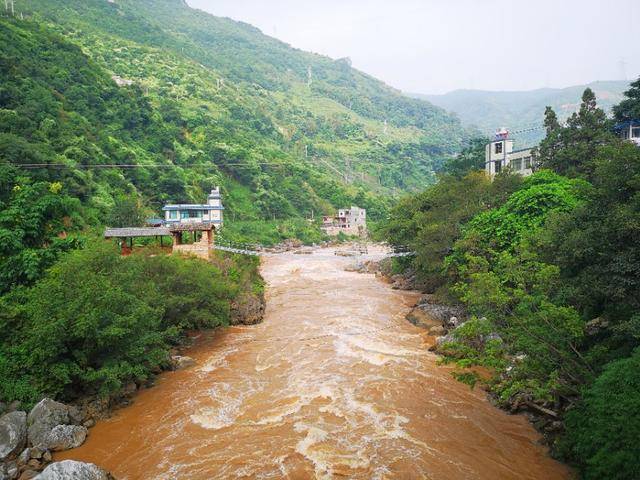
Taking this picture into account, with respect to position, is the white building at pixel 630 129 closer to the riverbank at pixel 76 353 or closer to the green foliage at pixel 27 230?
the riverbank at pixel 76 353

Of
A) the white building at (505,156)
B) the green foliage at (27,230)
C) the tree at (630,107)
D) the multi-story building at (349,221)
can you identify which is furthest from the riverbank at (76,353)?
the multi-story building at (349,221)

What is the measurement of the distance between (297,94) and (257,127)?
44.0 metres

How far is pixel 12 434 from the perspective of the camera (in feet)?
21.7

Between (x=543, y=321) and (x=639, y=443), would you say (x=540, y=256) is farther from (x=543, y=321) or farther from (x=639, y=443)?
(x=639, y=443)

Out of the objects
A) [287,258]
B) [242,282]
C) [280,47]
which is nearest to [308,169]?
[287,258]

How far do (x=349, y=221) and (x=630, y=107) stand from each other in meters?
29.2

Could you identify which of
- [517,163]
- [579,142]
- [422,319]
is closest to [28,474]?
[422,319]

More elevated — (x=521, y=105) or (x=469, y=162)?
(x=521, y=105)

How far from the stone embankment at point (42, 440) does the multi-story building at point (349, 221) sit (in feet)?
125

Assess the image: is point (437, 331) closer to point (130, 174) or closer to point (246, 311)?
point (246, 311)

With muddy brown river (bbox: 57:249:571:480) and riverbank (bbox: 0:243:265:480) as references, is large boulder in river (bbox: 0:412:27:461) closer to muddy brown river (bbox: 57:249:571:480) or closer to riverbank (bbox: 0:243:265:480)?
riverbank (bbox: 0:243:265:480)

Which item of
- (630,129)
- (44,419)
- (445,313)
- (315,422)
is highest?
(630,129)

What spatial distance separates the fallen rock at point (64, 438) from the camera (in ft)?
22.5

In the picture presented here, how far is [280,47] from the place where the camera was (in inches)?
5512
